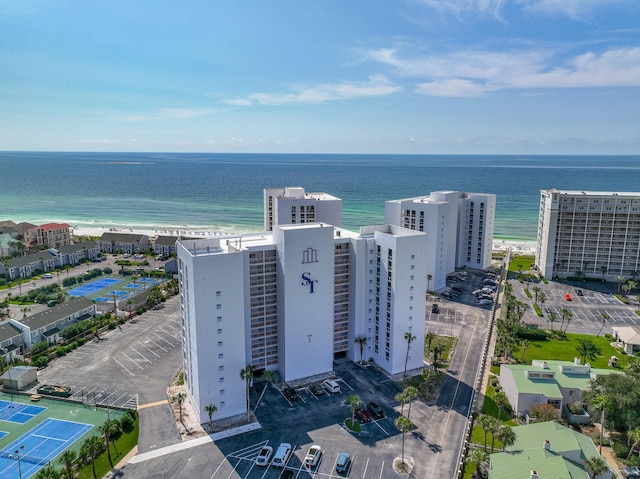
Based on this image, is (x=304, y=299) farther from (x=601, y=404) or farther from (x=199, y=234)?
(x=199, y=234)

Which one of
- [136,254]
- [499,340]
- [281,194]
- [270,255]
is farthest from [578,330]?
[136,254]

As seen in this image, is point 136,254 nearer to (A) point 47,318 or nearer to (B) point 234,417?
(A) point 47,318

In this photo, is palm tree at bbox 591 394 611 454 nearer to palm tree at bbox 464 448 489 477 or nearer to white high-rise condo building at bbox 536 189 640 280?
palm tree at bbox 464 448 489 477

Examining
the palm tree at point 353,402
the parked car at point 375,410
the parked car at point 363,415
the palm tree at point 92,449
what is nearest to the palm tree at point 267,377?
the palm tree at point 353,402

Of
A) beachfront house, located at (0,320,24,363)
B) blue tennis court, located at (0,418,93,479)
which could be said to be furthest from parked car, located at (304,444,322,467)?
beachfront house, located at (0,320,24,363)

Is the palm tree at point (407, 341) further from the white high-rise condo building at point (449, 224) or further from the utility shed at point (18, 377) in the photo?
the utility shed at point (18, 377)
